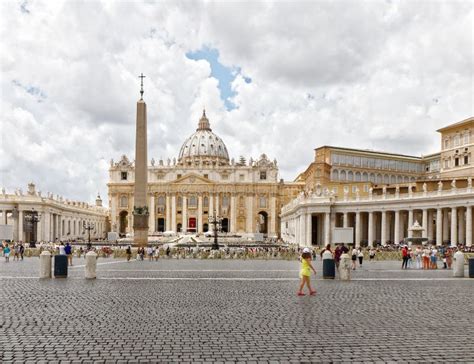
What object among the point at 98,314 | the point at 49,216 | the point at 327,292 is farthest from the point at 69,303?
the point at 49,216

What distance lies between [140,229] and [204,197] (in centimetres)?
7975

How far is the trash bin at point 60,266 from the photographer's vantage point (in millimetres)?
20859

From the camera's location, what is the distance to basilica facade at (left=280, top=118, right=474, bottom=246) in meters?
54.8

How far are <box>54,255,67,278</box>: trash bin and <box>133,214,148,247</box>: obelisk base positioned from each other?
775 inches

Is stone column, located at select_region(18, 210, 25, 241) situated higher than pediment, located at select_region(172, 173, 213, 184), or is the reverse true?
pediment, located at select_region(172, 173, 213, 184)

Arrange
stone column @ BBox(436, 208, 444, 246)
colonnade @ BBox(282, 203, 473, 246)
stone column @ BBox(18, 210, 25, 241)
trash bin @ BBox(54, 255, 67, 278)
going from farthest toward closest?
stone column @ BBox(18, 210, 25, 241)
colonnade @ BBox(282, 203, 473, 246)
stone column @ BBox(436, 208, 444, 246)
trash bin @ BBox(54, 255, 67, 278)

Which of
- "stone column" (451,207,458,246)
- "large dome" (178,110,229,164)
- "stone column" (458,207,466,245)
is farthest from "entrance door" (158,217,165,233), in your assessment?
"stone column" (451,207,458,246)

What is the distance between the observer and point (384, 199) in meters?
61.8

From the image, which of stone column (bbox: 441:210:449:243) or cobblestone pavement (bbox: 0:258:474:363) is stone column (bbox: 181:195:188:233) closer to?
stone column (bbox: 441:210:449:243)

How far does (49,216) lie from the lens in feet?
270

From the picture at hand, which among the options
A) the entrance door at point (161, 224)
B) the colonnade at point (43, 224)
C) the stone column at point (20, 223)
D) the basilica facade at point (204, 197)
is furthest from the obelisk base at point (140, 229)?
the entrance door at point (161, 224)

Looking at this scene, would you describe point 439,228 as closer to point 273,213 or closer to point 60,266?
point 60,266

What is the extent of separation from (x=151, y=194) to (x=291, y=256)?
84.9 meters

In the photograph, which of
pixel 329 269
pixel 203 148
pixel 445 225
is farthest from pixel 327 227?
pixel 203 148
